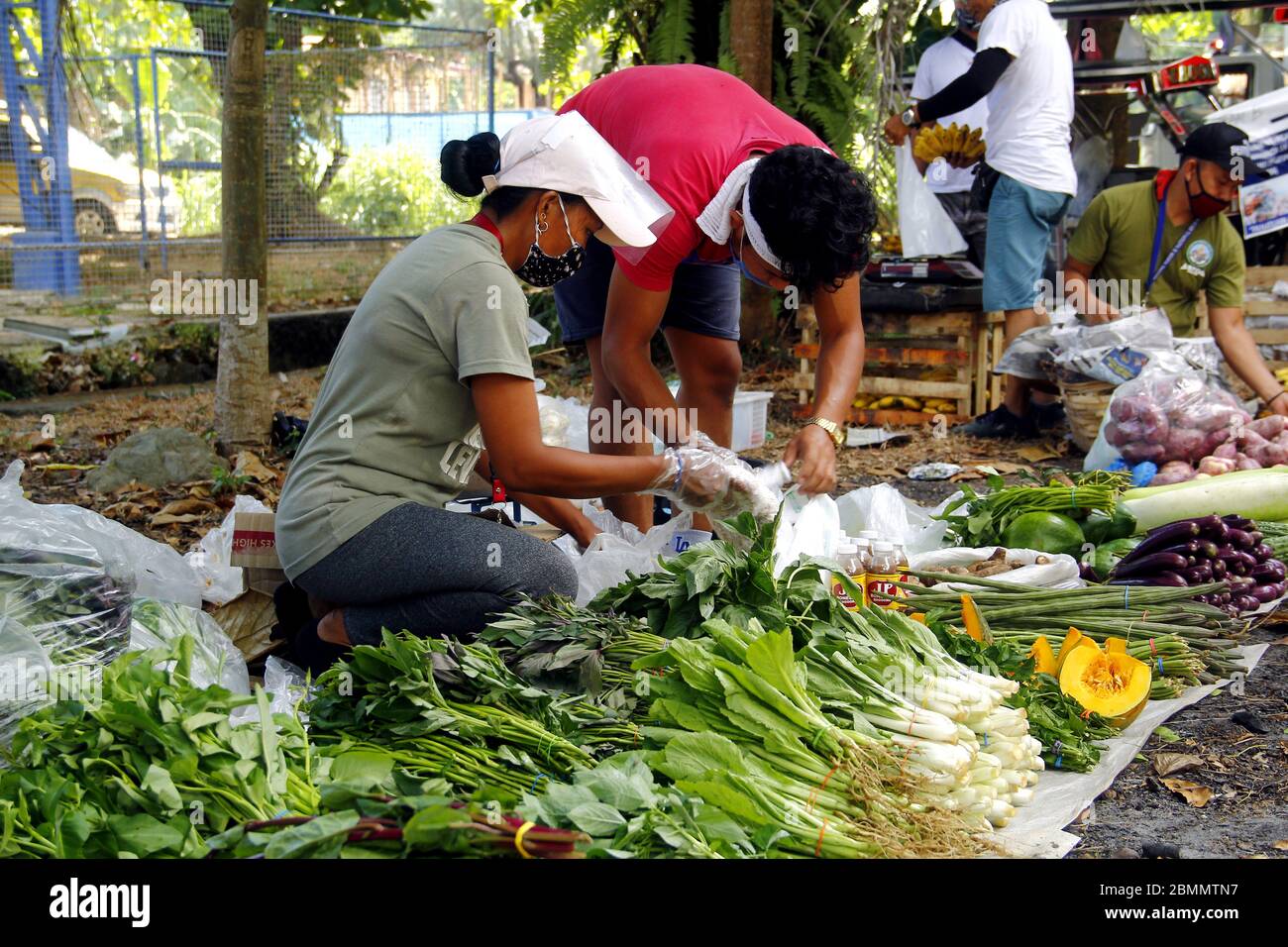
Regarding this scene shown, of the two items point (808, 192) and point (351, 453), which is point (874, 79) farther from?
point (351, 453)

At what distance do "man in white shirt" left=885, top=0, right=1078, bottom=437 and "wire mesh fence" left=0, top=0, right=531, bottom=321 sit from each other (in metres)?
3.98

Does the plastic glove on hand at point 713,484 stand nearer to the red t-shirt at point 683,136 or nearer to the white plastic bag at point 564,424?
the red t-shirt at point 683,136

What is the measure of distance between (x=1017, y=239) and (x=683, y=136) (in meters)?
3.38

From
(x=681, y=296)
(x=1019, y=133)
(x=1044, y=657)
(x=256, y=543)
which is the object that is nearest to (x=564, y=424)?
(x=681, y=296)

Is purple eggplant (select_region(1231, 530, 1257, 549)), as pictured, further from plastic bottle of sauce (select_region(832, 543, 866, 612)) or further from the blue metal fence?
the blue metal fence

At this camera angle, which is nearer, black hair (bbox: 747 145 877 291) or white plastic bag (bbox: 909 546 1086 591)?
black hair (bbox: 747 145 877 291)

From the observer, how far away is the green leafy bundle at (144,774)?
2021 millimetres

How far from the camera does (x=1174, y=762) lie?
10.2 ft

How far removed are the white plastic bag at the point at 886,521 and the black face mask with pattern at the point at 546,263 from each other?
1.75 metres

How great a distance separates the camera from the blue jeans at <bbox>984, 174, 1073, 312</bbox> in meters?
6.58

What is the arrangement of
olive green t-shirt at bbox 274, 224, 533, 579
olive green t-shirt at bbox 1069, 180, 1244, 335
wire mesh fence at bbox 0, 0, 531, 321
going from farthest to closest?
1. wire mesh fence at bbox 0, 0, 531, 321
2. olive green t-shirt at bbox 1069, 180, 1244, 335
3. olive green t-shirt at bbox 274, 224, 533, 579

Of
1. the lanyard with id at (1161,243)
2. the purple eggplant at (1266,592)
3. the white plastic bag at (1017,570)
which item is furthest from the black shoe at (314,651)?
the lanyard with id at (1161,243)

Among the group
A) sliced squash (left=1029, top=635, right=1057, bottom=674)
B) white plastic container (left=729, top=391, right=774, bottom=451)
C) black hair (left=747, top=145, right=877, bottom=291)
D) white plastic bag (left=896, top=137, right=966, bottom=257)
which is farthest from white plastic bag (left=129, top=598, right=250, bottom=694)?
white plastic bag (left=896, top=137, right=966, bottom=257)
